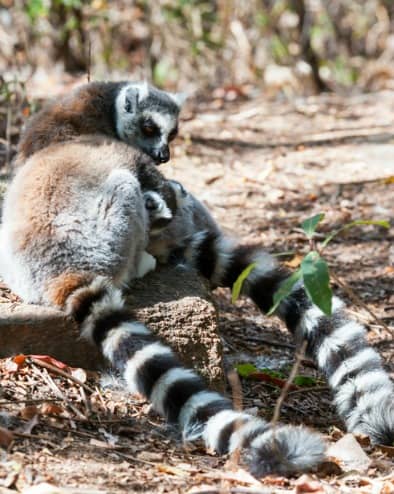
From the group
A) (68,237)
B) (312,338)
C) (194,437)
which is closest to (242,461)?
(194,437)

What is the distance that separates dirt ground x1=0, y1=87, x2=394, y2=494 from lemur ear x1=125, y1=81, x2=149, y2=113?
121 cm

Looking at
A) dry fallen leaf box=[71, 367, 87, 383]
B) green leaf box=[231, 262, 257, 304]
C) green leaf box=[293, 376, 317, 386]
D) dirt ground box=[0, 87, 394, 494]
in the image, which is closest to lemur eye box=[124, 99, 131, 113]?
dirt ground box=[0, 87, 394, 494]

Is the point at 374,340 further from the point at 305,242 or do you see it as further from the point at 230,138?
the point at 230,138

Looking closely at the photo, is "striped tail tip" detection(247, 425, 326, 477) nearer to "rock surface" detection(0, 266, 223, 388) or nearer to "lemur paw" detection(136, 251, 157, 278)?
"rock surface" detection(0, 266, 223, 388)

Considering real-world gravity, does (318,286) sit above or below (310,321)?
above

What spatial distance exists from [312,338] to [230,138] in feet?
16.6

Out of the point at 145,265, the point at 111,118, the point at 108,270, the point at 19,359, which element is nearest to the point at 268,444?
the point at 19,359

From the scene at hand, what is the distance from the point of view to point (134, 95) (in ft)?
19.3

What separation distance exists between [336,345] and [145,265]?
3.79 feet

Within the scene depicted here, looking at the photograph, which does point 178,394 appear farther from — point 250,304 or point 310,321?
point 250,304

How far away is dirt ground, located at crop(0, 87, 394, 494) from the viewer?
116 inches

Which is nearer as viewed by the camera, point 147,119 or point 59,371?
point 59,371

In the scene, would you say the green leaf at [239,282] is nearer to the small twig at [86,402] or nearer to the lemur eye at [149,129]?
the small twig at [86,402]

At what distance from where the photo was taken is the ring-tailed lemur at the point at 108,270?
9.99 feet
